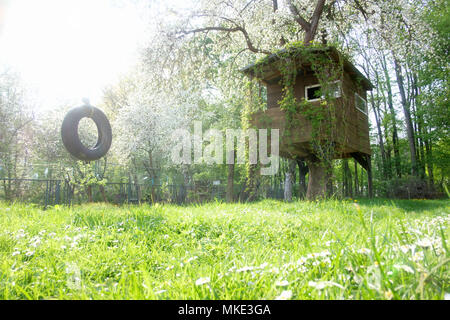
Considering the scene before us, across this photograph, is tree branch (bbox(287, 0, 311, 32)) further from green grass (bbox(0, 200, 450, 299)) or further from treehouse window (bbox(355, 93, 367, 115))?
green grass (bbox(0, 200, 450, 299))

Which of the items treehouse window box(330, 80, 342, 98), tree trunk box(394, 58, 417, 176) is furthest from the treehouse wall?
tree trunk box(394, 58, 417, 176)

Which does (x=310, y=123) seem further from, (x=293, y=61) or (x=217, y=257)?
(x=217, y=257)

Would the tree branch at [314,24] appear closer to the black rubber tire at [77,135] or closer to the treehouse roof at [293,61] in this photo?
the treehouse roof at [293,61]

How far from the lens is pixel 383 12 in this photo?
11.1 metres

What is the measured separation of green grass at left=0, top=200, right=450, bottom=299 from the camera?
145 centimetres

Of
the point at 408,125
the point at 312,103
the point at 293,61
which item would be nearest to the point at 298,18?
the point at 293,61

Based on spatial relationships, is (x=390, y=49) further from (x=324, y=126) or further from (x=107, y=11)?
(x=107, y=11)

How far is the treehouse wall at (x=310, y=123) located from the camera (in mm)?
9742

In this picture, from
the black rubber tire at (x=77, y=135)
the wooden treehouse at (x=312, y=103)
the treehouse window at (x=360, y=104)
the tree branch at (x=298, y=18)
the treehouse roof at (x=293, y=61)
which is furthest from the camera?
the treehouse window at (x=360, y=104)

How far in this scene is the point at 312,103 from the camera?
10141mm

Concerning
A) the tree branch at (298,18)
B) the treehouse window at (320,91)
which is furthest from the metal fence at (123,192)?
the tree branch at (298,18)

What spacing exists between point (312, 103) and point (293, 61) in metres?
1.56
